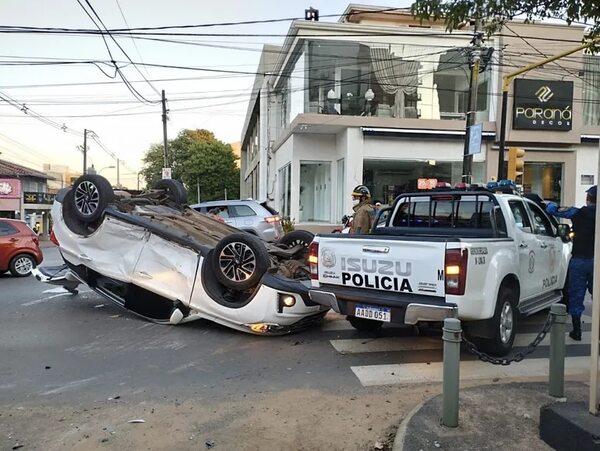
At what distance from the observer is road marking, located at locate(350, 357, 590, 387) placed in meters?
5.05

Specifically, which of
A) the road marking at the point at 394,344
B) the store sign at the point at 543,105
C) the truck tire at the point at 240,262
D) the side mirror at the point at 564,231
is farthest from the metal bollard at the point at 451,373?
the store sign at the point at 543,105

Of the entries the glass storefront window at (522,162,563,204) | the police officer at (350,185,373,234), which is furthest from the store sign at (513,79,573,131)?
the police officer at (350,185,373,234)

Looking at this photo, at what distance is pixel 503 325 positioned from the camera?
5.54 metres

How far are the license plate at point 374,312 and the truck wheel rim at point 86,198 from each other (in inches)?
161

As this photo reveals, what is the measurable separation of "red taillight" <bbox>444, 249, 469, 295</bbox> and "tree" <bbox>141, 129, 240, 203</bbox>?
179ft

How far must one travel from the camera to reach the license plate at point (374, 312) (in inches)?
209

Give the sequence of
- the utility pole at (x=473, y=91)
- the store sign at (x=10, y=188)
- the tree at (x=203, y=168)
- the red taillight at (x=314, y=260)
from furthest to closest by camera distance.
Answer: the tree at (x=203, y=168) → the store sign at (x=10, y=188) → the utility pole at (x=473, y=91) → the red taillight at (x=314, y=260)

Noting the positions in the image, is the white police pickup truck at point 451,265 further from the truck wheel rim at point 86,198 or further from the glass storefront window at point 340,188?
the glass storefront window at point 340,188

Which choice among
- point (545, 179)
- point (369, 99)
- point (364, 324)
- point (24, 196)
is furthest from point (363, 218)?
point (24, 196)

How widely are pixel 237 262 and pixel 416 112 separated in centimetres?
1563

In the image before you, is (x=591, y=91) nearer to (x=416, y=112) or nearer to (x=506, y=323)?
(x=416, y=112)

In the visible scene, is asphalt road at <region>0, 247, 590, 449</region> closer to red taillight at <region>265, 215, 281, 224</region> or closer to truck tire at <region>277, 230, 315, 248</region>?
truck tire at <region>277, 230, 315, 248</region>

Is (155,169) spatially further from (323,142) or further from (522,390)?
(522,390)

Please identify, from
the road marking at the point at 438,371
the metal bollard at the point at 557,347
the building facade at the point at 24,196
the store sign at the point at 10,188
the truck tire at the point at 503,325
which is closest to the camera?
the metal bollard at the point at 557,347
